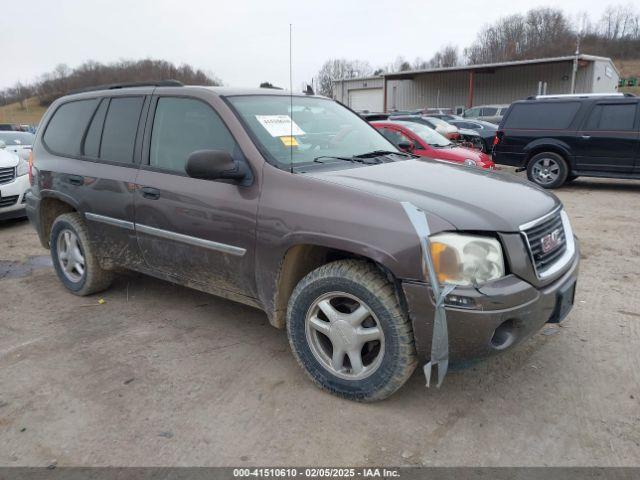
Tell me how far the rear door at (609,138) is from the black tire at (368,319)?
8.79m

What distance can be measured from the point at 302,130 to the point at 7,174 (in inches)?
230

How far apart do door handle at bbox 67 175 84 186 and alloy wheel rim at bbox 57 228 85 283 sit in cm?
45

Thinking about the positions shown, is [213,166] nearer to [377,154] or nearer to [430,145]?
[377,154]

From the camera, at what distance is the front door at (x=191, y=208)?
10.1 ft

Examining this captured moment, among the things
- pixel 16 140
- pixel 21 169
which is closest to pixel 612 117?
pixel 21 169

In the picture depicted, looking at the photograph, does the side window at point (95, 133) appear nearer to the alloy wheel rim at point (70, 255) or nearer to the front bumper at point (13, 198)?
the alloy wheel rim at point (70, 255)

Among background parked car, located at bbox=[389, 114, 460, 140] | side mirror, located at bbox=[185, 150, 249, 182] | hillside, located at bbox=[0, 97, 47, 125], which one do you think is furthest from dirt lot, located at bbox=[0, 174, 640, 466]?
hillside, located at bbox=[0, 97, 47, 125]

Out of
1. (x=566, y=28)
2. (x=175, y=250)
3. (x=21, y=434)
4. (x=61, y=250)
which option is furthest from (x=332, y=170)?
(x=566, y=28)

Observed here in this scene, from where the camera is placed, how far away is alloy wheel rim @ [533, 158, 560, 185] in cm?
1021

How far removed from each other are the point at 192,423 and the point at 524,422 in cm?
174

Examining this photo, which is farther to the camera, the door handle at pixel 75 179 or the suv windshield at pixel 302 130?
the door handle at pixel 75 179

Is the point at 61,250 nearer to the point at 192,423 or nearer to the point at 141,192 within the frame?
the point at 141,192

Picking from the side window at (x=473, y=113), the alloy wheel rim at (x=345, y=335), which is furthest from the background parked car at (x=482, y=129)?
the alloy wheel rim at (x=345, y=335)

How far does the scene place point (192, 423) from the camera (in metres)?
Result: 2.66
